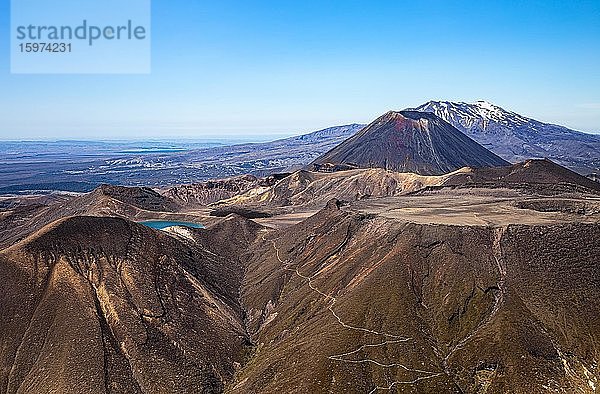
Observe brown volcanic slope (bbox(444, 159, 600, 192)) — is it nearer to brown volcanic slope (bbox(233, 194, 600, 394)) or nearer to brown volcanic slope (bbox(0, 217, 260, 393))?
brown volcanic slope (bbox(233, 194, 600, 394))

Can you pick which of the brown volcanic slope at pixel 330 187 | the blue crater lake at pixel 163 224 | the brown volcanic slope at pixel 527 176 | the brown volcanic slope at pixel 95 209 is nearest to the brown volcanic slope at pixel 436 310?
the blue crater lake at pixel 163 224

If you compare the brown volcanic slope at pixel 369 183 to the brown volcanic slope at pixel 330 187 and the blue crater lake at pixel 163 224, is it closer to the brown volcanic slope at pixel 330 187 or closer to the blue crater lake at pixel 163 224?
the brown volcanic slope at pixel 330 187

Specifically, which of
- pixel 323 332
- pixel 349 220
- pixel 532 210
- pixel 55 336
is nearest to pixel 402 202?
pixel 349 220

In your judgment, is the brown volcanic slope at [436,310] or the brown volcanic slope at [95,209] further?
the brown volcanic slope at [95,209]

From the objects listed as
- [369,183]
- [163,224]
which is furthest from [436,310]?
[369,183]

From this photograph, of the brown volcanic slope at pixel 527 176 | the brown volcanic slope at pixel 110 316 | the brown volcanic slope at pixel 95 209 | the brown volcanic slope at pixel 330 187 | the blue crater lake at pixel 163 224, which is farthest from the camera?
the brown volcanic slope at pixel 330 187

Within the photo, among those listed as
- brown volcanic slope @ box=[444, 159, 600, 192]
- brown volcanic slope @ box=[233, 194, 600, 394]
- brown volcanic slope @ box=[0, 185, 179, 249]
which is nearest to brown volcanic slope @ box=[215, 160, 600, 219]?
brown volcanic slope @ box=[444, 159, 600, 192]

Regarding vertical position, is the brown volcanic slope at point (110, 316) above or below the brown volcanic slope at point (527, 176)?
below
